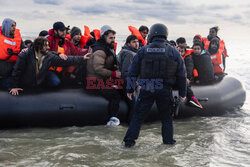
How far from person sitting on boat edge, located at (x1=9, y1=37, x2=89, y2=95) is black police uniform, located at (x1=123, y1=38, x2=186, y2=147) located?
53.2 inches

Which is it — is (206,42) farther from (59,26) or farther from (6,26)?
(6,26)

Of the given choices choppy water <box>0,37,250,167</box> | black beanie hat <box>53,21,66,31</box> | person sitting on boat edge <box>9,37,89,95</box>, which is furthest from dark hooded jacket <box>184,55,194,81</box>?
black beanie hat <box>53,21,66,31</box>

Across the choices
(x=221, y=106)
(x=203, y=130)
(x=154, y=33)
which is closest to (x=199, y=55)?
(x=221, y=106)

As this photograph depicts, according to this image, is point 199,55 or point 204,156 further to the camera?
point 199,55

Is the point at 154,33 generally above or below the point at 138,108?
above

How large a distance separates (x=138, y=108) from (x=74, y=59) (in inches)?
58.9

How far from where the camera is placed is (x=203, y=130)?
4812 millimetres

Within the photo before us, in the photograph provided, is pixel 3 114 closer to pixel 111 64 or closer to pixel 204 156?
pixel 111 64

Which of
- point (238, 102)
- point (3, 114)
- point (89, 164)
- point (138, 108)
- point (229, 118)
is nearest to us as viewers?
point (89, 164)

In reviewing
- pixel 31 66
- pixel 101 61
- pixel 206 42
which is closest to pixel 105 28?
pixel 101 61

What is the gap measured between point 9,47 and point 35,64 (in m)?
0.61

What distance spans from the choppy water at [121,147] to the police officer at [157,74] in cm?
31

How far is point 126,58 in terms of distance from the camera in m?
4.55

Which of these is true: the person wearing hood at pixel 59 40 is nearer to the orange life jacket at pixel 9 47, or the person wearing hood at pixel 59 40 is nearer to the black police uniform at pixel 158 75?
the orange life jacket at pixel 9 47
